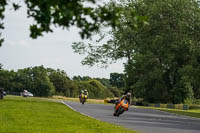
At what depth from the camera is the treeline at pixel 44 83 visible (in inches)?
4405

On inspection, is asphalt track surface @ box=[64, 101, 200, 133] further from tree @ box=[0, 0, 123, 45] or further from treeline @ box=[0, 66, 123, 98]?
treeline @ box=[0, 66, 123, 98]

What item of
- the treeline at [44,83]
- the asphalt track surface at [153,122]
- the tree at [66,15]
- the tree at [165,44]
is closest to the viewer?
the tree at [66,15]

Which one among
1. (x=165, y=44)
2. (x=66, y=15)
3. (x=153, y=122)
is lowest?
(x=153, y=122)

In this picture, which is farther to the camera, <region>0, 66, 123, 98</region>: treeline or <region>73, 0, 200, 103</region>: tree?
<region>0, 66, 123, 98</region>: treeline

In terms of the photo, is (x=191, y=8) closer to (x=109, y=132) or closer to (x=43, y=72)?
(x=109, y=132)

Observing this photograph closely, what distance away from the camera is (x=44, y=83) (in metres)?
110

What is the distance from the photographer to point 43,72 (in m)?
121

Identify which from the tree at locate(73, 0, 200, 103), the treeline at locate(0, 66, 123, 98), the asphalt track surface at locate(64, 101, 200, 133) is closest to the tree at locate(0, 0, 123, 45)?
the asphalt track surface at locate(64, 101, 200, 133)

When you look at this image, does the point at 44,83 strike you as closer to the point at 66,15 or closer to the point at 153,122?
the point at 153,122

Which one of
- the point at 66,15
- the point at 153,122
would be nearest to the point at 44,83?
the point at 153,122

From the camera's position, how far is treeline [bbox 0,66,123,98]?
367 feet

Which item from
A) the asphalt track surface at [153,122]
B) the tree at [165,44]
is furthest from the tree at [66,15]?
the tree at [165,44]

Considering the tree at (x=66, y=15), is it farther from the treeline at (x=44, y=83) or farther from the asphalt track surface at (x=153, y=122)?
the treeline at (x=44, y=83)

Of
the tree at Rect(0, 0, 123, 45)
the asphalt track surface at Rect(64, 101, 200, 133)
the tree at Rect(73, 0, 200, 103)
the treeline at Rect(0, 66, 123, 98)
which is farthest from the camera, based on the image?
the treeline at Rect(0, 66, 123, 98)
